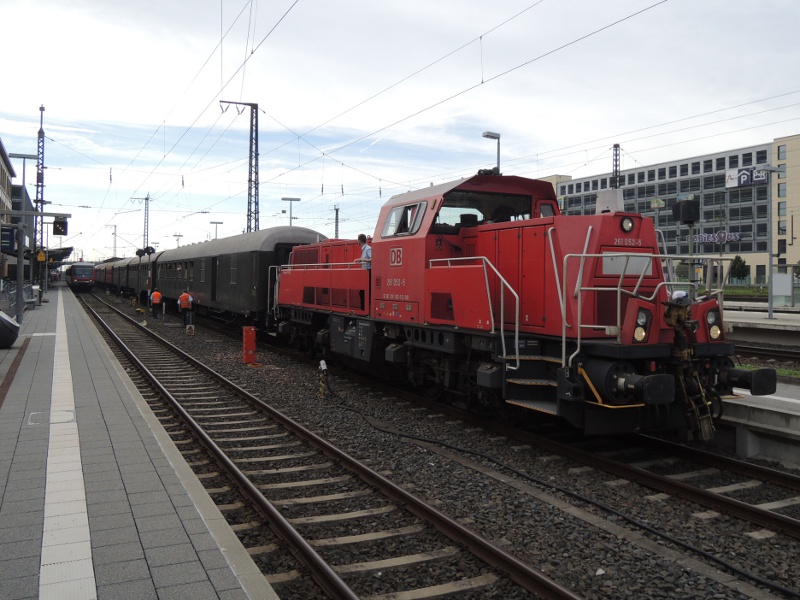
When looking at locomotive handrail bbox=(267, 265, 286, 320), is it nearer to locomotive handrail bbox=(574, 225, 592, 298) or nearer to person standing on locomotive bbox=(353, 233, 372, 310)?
person standing on locomotive bbox=(353, 233, 372, 310)

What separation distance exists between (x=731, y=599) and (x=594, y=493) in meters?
2.05

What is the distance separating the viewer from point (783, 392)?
10.2 m

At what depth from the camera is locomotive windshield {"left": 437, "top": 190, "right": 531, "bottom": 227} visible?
9273mm

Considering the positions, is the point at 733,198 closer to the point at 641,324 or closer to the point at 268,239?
the point at 268,239

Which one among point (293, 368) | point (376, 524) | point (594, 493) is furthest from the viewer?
point (293, 368)

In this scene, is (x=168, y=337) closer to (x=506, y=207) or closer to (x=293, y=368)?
(x=293, y=368)

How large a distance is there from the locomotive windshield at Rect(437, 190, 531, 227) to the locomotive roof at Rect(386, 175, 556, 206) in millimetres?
98

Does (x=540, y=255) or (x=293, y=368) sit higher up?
(x=540, y=255)

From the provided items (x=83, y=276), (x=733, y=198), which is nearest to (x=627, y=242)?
(x=83, y=276)

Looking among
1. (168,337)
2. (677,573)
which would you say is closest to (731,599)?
(677,573)

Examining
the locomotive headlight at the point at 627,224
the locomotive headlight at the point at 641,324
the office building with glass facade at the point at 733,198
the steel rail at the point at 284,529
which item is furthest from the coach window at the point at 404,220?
the office building with glass facade at the point at 733,198

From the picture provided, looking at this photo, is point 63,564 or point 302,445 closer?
point 63,564

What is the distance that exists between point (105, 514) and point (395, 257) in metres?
6.22

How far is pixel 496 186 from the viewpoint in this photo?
9.51m
